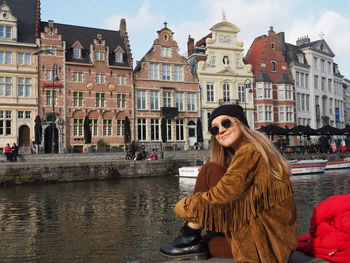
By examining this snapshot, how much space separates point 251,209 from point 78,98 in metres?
28.7

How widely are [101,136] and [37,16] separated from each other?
36.8 feet

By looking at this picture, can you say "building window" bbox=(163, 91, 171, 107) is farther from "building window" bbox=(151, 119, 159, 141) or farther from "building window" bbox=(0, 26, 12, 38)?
"building window" bbox=(0, 26, 12, 38)

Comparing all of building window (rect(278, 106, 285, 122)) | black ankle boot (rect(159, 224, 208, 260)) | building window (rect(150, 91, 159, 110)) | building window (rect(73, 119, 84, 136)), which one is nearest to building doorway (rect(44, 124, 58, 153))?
building window (rect(73, 119, 84, 136))

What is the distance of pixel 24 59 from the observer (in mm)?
28109

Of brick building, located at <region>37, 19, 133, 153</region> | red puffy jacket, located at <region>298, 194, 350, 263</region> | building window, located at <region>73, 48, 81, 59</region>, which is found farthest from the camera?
building window, located at <region>73, 48, 81, 59</region>

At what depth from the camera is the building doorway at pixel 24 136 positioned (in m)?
27.9

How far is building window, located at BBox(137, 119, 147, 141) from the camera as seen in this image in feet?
104

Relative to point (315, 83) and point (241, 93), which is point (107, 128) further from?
point (315, 83)

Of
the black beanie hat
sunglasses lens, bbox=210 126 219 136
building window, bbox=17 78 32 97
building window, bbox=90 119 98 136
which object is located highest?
building window, bbox=17 78 32 97

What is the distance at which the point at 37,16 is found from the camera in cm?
2977

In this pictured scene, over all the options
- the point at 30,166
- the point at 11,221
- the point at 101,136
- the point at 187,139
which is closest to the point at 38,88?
the point at 101,136

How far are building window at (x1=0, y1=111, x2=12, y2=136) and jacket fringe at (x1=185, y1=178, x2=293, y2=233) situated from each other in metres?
27.7

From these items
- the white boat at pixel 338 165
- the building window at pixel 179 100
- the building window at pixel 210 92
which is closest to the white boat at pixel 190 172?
the white boat at pixel 338 165

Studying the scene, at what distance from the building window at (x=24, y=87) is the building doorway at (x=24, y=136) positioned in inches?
98.9
